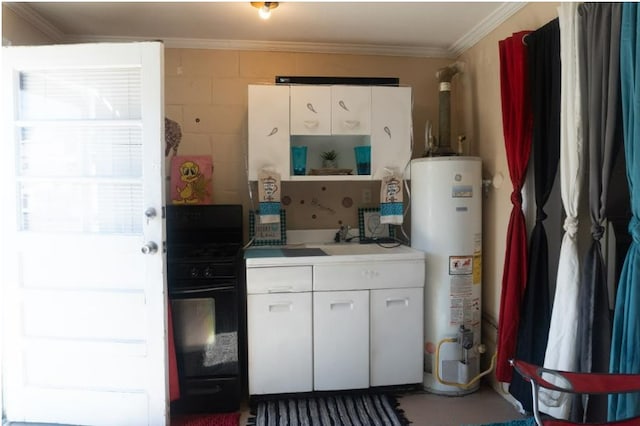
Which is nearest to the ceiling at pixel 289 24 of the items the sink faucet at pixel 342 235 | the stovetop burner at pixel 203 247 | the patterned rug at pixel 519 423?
the stovetop burner at pixel 203 247

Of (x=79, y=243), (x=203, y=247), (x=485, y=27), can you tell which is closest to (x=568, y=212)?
(x=485, y=27)

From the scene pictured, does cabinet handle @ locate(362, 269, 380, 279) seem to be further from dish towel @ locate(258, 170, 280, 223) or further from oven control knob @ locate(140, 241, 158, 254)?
oven control knob @ locate(140, 241, 158, 254)

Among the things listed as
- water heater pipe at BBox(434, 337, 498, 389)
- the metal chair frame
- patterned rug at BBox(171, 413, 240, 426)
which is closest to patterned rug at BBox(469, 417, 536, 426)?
water heater pipe at BBox(434, 337, 498, 389)

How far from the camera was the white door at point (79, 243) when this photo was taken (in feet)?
7.01

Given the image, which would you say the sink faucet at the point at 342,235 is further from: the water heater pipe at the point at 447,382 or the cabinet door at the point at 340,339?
the water heater pipe at the point at 447,382

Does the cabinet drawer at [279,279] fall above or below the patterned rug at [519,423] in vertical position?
above

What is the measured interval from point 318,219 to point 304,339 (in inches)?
36.7

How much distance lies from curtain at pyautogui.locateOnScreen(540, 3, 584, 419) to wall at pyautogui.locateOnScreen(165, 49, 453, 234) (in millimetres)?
1386

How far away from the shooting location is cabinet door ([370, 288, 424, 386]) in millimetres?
2486

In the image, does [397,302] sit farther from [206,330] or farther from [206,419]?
[206,419]

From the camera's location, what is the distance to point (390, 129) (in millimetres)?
2758

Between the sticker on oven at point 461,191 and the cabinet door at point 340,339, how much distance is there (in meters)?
0.79

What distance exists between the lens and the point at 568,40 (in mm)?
1778

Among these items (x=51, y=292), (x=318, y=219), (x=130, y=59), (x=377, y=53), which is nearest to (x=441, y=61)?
(x=377, y=53)
